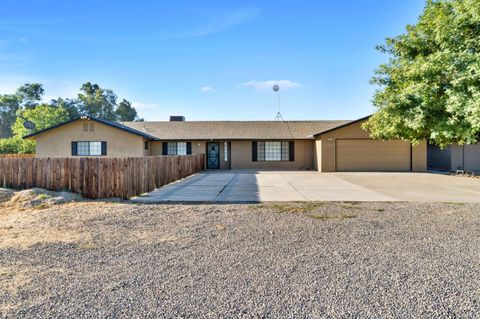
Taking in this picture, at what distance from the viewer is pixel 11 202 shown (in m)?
8.77

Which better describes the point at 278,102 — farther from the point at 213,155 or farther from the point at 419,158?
the point at 419,158

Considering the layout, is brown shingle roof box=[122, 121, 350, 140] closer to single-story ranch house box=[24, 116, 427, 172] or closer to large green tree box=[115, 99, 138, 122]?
single-story ranch house box=[24, 116, 427, 172]

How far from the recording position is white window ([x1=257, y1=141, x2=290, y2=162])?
80.3ft

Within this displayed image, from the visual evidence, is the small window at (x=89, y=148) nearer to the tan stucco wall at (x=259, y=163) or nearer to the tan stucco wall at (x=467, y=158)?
the tan stucco wall at (x=259, y=163)

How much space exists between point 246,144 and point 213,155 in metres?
2.78

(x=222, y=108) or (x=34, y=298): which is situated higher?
(x=222, y=108)

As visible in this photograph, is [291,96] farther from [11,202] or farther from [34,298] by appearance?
[34,298]

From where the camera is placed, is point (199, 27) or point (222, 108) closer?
point (199, 27)

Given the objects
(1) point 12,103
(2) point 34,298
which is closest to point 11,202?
(2) point 34,298

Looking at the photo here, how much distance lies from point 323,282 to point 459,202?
25.7ft

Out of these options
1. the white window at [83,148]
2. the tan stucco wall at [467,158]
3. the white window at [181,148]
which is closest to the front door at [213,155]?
the white window at [181,148]

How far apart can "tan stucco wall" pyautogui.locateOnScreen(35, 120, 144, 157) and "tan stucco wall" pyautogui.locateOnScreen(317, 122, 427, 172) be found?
501 inches

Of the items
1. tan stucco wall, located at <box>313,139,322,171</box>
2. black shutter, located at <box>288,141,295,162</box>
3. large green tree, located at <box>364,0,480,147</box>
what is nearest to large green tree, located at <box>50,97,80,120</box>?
black shutter, located at <box>288,141,295,162</box>

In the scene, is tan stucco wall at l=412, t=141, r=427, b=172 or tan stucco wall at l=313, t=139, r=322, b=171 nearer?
tan stucco wall at l=412, t=141, r=427, b=172
